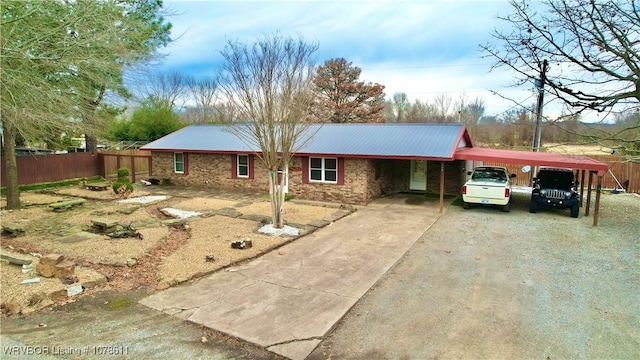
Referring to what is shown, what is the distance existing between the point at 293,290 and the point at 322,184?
901 cm

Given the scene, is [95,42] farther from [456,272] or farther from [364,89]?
[364,89]

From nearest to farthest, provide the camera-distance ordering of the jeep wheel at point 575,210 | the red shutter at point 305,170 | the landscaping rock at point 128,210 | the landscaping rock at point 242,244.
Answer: the landscaping rock at point 242,244
the jeep wheel at point 575,210
the landscaping rock at point 128,210
the red shutter at point 305,170

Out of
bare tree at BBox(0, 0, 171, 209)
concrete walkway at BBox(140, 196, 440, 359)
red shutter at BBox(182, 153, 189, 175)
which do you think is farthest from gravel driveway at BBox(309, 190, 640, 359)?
red shutter at BBox(182, 153, 189, 175)

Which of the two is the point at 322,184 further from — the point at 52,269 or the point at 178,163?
the point at 52,269

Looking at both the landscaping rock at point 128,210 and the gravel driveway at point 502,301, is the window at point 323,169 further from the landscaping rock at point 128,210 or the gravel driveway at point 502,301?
the landscaping rock at point 128,210

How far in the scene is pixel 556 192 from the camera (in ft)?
40.7

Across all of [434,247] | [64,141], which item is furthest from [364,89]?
[434,247]

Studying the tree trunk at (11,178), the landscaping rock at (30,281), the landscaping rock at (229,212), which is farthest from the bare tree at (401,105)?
the landscaping rock at (30,281)

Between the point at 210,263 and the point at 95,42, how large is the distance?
15.2 ft

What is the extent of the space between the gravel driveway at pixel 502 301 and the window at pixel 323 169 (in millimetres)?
5714

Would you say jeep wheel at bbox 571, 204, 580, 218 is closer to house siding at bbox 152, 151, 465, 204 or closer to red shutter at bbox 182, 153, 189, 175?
house siding at bbox 152, 151, 465, 204

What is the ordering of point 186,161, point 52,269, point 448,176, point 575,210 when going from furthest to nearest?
point 186,161, point 448,176, point 575,210, point 52,269

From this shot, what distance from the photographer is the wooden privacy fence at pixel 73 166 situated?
18.2 metres

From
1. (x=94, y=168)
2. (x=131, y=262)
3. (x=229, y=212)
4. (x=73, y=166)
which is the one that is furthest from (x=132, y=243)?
(x=94, y=168)
